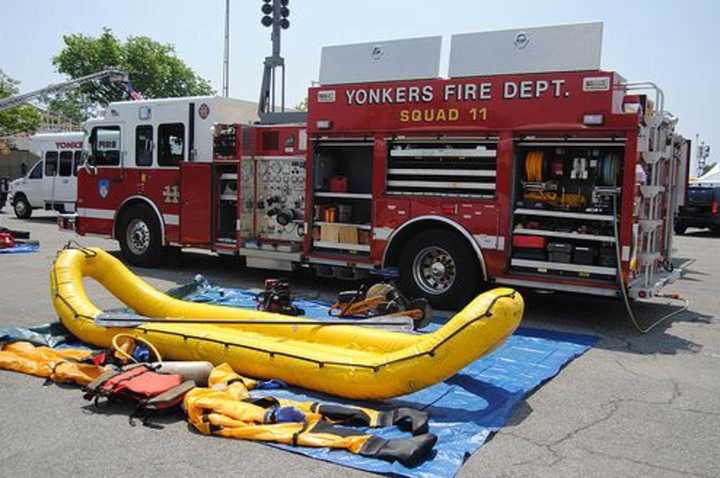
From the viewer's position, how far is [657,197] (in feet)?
29.3

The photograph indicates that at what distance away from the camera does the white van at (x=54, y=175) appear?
22.5 meters

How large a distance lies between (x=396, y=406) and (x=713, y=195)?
22.4 meters

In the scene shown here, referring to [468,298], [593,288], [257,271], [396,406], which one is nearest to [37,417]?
[396,406]

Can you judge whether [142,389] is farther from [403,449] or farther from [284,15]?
[284,15]

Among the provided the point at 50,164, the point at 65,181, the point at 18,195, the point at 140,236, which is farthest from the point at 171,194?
the point at 18,195

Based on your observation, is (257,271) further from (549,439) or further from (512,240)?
(549,439)

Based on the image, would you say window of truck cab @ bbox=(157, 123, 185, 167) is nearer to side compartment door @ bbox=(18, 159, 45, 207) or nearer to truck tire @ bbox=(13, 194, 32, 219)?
side compartment door @ bbox=(18, 159, 45, 207)

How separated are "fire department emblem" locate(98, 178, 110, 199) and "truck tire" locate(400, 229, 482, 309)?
20.2 feet

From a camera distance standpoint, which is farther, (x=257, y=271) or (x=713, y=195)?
(x=713, y=195)

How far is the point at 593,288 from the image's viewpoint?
323 inches

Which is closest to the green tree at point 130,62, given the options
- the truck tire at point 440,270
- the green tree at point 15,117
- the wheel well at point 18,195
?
the green tree at point 15,117

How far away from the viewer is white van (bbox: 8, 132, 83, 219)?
885 inches

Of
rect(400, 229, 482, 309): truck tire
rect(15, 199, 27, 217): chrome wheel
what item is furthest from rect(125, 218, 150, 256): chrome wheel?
rect(15, 199, 27, 217): chrome wheel

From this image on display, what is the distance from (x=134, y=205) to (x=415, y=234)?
18.6 feet
